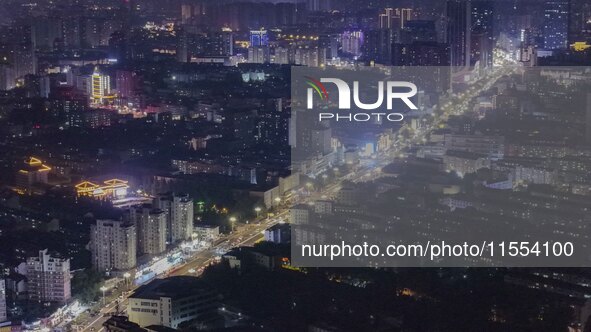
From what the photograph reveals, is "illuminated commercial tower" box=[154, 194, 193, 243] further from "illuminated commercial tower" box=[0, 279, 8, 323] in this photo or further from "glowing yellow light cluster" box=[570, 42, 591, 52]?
"glowing yellow light cluster" box=[570, 42, 591, 52]

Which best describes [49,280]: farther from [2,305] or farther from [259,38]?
[259,38]

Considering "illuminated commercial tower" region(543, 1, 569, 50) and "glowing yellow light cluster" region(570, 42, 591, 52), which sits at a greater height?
"illuminated commercial tower" region(543, 1, 569, 50)

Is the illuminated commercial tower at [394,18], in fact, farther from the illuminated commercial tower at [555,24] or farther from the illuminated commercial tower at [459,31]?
the illuminated commercial tower at [555,24]

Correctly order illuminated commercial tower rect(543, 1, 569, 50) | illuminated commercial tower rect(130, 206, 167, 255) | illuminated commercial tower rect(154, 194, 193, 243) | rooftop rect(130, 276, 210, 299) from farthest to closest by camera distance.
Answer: illuminated commercial tower rect(543, 1, 569, 50) → illuminated commercial tower rect(154, 194, 193, 243) → illuminated commercial tower rect(130, 206, 167, 255) → rooftop rect(130, 276, 210, 299)

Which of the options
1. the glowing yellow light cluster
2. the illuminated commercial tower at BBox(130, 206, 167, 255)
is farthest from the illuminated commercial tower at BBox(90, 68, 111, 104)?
the illuminated commercial tower at BBox(130, 206, 167, 255)

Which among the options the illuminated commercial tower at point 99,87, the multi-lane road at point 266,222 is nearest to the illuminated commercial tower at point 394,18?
the multi-lane road at point 266,222

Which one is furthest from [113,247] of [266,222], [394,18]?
[394,18]

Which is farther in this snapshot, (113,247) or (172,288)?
(113,247)
